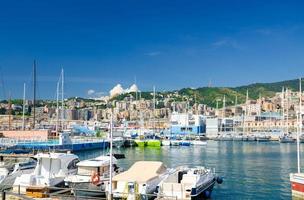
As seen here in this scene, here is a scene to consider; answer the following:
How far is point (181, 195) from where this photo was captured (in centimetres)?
2470

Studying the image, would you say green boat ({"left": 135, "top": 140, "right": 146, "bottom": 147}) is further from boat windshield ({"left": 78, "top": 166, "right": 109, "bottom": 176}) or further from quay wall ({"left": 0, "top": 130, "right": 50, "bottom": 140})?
boat windshield ({"left": 78, "top": 166, "right": 109, "bottom": 176})

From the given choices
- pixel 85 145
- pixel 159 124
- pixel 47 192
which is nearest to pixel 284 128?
pixel 159 124

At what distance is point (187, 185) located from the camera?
2575 centimetres

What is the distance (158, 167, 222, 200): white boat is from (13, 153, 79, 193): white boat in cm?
706

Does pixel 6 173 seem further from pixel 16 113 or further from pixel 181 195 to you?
pixel 16 113

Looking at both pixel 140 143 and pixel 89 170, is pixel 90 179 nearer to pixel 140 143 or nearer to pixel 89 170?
pixel 89 170

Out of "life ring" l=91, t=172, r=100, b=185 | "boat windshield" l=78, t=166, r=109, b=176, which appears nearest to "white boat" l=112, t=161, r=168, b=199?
"life ring" l=91, t=172, r=100, b=185

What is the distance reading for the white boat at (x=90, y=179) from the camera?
75.4ft

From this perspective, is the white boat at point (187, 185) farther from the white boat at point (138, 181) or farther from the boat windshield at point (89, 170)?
the boat windshield at point (89, 170)

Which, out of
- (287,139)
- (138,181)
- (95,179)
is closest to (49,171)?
(95,179)

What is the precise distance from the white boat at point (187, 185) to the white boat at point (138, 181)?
0.75 meters

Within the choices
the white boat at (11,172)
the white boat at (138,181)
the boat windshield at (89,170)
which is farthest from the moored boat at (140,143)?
the white boat at (138,181)

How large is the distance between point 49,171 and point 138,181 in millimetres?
6758

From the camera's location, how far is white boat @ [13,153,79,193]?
2552 cm
